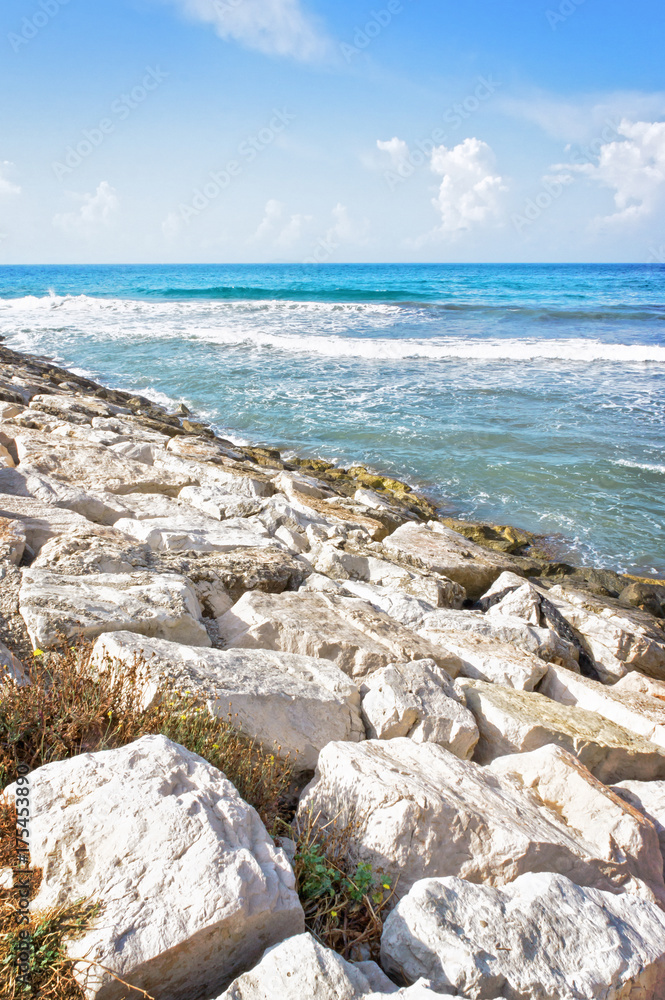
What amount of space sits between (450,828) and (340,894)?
67 centimetres

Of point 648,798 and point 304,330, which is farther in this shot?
point 304,330

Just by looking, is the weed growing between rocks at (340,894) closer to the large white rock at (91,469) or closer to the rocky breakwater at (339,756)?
the rocky breakwater at (339,756)

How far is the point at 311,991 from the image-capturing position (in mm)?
2080

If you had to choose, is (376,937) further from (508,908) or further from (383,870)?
(508,908)

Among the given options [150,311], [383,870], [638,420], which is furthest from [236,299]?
[383,870]

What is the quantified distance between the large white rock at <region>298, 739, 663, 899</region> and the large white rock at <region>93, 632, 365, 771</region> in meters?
0.32

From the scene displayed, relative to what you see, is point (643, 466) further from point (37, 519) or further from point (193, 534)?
point (37, 519)

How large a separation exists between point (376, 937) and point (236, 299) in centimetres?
4816

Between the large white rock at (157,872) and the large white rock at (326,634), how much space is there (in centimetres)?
191

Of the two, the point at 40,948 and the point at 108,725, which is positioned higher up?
the point at 108,725

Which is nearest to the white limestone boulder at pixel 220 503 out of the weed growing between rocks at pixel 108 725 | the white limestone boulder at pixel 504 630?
the white limestone boulder at pixel 504 630

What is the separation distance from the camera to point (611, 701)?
493 cm

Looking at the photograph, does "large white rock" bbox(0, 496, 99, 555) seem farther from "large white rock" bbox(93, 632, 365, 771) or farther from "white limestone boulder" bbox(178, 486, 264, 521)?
"white limestone boulder" bbox(178, 486, 264, 521)

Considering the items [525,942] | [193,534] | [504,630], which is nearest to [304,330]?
[193,534]
